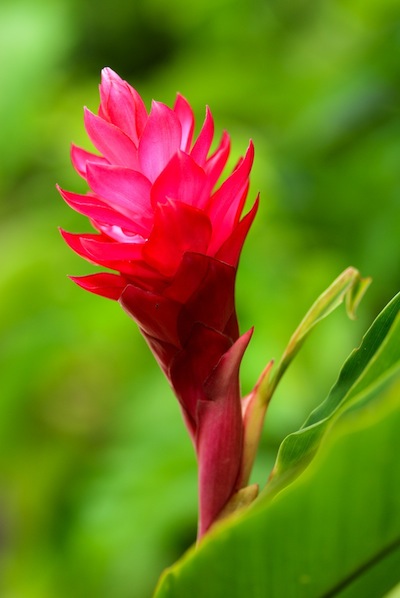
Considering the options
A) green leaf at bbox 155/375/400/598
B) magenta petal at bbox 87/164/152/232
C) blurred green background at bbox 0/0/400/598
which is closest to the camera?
green leaf at bbox 155/375/400/598

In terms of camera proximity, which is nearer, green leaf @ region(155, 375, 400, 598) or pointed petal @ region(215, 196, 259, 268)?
green leaf @ region(155, 375, 400, 598)

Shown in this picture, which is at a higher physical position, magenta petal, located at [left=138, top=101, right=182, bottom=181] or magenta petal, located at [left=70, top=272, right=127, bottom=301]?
magenta petal, located at [left=138, top=101, right=182, bottom=181]

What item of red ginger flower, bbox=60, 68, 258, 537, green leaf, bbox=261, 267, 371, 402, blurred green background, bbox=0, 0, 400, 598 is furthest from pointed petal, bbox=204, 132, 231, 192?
blurred green background, bbox=0, 0, 400, 598

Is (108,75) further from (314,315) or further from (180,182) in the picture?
(314,315)

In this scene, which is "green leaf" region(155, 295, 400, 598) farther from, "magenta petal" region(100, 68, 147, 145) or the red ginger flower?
"magenta petal" region(100, 68, 147, 145)

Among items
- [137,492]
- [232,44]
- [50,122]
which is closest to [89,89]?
[50,122]

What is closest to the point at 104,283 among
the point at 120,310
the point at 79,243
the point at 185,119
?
the point at 79,243

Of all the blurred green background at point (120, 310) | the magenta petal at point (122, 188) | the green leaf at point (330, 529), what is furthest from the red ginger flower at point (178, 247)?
the blurred green background at point (120, 310)
